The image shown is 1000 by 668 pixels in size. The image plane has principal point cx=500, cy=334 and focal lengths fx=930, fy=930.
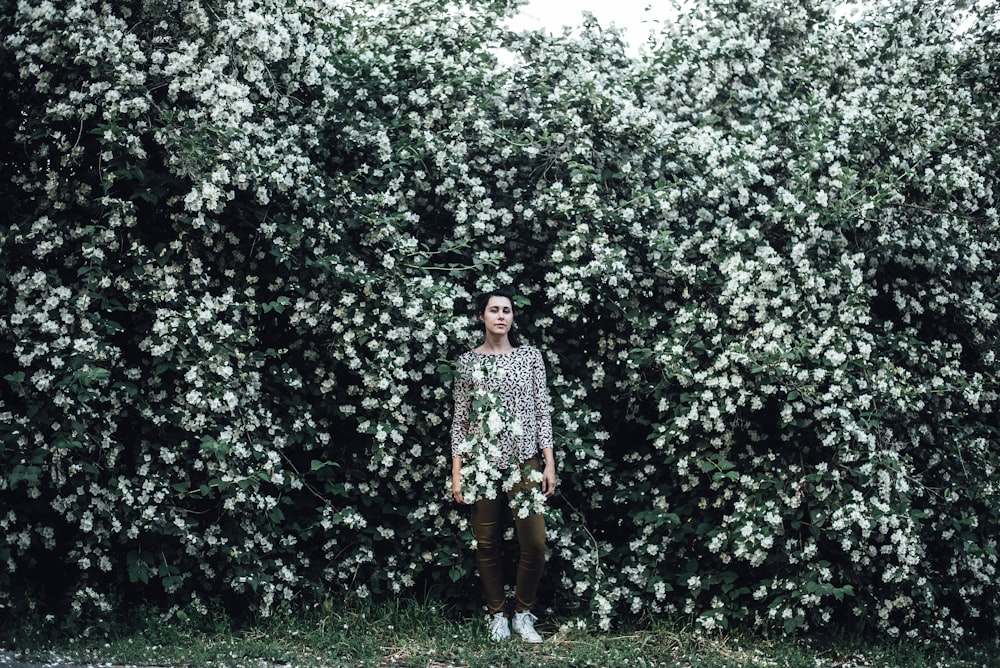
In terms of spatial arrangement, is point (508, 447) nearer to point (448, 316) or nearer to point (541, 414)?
point (541, 414)

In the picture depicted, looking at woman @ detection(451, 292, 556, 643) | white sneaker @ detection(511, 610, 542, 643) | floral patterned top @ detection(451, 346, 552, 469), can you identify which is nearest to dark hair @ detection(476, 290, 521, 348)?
woman @ detection(451, 292, 556, 643)

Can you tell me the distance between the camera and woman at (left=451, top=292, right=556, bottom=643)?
5.30 meters

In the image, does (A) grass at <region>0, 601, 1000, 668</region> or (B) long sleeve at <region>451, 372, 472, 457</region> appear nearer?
(A) grass at <region>0, 601, 1000, 668</region>

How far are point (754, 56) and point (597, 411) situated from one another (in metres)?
3.02

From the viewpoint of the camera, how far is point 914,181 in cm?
620

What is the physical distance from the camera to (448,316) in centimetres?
547

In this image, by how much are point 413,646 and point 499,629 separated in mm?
508

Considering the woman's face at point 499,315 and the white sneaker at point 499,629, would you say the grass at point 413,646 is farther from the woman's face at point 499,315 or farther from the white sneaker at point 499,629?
the woman's face at point 499,315

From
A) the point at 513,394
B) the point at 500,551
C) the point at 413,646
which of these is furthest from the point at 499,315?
the point at 413,646

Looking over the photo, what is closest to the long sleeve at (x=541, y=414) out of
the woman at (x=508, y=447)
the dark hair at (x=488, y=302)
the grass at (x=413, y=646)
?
the woman at (x=508, y=447)

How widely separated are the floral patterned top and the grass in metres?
1.08

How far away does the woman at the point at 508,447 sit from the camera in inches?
209

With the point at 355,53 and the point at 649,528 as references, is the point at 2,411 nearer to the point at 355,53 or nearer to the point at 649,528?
the point at 355,53

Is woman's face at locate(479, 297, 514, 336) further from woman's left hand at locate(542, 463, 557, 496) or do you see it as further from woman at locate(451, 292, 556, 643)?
woman's left hand at locate(542, 463, 557, 496)
